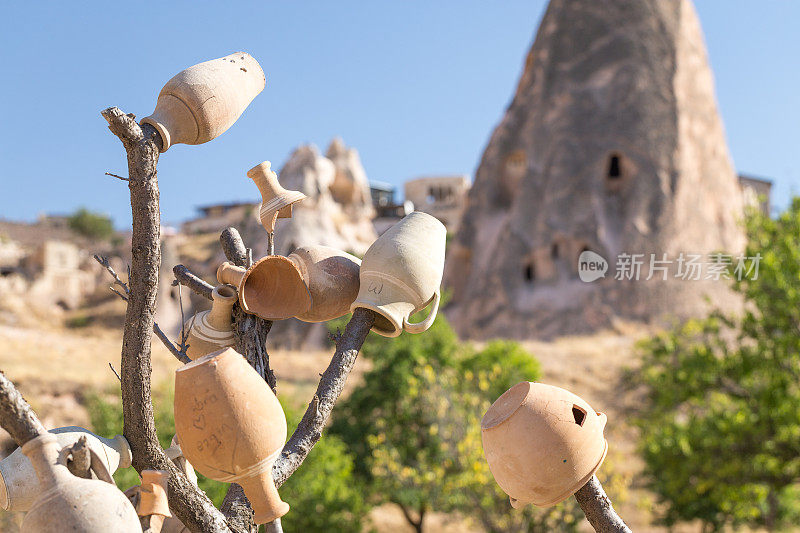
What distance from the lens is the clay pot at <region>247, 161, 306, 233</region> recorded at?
6.82ft

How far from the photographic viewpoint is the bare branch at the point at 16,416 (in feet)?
4.20

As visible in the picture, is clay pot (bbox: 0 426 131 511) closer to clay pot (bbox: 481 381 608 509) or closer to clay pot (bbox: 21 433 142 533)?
clay pot (bbox: 21 433 142 533)

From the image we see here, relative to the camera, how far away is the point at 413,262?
1.93 meters

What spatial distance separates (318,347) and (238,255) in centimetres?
1868

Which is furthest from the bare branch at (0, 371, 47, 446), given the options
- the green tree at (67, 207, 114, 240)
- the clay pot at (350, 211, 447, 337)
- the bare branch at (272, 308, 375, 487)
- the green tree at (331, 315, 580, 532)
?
the green tree at (67, 207, 114, 240)

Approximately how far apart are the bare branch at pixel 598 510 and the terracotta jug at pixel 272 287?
32.8 inches

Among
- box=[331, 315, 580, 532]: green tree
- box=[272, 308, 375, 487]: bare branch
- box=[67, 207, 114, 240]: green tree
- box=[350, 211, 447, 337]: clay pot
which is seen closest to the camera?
box=[272, 308, 375, 487]: bare branch

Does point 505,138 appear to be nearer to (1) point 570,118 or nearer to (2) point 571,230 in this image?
(1) point 570,118

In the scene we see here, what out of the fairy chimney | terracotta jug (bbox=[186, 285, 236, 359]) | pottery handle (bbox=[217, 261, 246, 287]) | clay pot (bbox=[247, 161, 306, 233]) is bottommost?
the fairy chimney

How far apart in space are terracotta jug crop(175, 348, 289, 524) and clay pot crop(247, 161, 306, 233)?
0.65m

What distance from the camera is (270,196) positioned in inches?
83.7

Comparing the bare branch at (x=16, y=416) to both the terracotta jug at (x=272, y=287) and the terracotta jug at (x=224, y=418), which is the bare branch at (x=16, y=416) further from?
the terracotta jug at (x=272, y=287)

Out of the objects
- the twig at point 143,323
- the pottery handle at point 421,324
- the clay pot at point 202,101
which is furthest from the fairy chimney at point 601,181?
the twig at point 143,323

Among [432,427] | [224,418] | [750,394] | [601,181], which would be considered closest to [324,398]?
[224,418]
